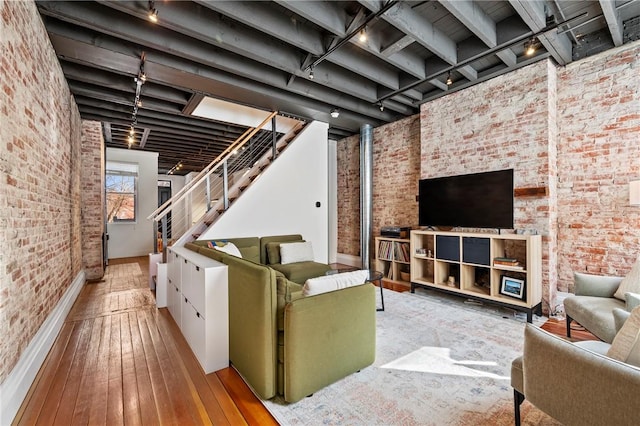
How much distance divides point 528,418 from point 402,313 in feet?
6.22

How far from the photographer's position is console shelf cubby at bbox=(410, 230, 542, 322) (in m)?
3.47

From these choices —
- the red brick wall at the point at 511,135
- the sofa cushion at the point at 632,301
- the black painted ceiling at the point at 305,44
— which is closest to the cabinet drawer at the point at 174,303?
the black painted ceiling at the point at 305,44

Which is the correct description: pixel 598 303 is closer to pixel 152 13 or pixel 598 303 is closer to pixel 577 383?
pixel 577 383

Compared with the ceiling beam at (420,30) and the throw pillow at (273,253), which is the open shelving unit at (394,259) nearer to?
the throw pillow at (273,253)

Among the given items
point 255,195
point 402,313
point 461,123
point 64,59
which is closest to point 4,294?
point 64,59

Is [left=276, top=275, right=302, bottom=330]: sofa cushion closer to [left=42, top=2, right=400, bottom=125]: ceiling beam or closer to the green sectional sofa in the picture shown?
the green sectional sofa

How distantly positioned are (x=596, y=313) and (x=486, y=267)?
4.88 ft

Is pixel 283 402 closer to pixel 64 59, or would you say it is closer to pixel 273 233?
pixel 273 233

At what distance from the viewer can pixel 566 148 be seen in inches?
145

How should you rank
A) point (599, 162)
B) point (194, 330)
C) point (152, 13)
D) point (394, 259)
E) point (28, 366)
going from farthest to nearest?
point (394, 259)
point (599, 162)
point (194, 330)
point (152, 13)
point (28, 366)

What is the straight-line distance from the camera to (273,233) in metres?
5.27

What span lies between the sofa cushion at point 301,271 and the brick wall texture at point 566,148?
2.63 m

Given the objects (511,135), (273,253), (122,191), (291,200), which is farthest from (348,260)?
(122,191)

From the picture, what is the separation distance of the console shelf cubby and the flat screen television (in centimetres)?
24
